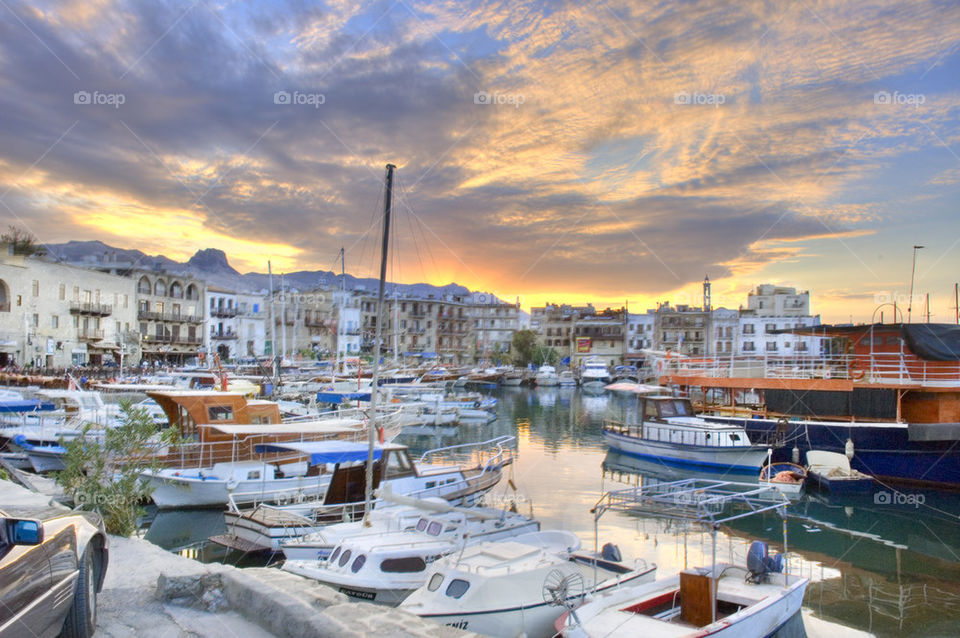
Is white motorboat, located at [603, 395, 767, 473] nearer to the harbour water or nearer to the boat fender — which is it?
the harbour water

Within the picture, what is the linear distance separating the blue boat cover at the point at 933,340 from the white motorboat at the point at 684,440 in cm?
761

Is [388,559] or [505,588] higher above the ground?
[505,588]

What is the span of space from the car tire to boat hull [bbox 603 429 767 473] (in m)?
25.9

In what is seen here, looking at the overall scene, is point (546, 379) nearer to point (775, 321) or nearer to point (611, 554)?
point (775, 321)

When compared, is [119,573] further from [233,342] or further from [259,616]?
[233,342]

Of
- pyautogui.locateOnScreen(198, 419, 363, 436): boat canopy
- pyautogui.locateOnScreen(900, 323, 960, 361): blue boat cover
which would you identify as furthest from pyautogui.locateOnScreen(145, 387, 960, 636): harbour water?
pyautogui.locateOnScreen(900, 323, 960, 361): blue boat cover

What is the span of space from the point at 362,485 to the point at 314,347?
266ft

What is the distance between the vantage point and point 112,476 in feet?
36.7

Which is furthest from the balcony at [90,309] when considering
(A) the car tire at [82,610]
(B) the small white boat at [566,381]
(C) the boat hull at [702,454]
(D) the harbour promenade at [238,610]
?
(A) the car tire at [82,610]

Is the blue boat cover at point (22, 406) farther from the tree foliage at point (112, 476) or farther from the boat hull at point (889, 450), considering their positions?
the boat hull at point (889, 450)

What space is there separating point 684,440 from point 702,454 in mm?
1345

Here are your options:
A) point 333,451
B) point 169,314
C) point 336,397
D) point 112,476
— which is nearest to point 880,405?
point 333,451

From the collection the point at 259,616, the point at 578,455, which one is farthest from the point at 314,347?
the point at 259,616

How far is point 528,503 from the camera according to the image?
71.5 feet
